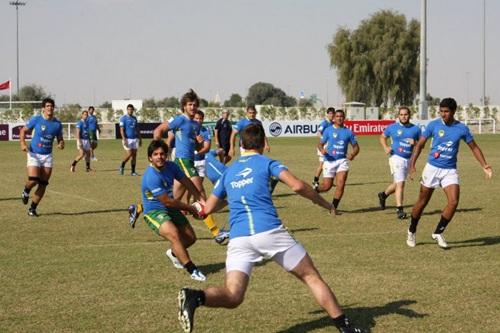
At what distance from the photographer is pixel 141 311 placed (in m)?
7.86

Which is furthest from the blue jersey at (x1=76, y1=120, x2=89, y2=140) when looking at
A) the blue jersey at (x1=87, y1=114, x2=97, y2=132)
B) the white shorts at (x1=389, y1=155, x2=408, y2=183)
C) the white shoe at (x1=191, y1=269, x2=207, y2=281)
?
the white shoe at (x1=191, y1=269, x2=207, y2=281)

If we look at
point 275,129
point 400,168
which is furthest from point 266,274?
point 275,129

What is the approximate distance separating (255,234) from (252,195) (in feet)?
1.03

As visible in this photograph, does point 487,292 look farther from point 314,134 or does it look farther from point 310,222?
point 314,134

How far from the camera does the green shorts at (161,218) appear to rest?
31.3 ft

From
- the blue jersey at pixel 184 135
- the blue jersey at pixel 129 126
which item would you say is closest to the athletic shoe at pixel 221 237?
the blue jersey at pixel 184 135

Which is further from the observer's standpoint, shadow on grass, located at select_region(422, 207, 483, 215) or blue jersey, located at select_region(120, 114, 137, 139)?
blue jersey, located at select_region(120, 114, 137, 139)

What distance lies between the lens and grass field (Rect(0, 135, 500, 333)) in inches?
295

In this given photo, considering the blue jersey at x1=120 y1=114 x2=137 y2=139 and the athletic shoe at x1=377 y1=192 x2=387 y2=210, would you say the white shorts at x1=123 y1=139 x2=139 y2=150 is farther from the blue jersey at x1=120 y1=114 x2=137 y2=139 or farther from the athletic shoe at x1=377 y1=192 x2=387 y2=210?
the athletic shoe at x1=377 y1=192 x2=387 y2=210

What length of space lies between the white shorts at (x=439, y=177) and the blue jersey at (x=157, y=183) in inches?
151

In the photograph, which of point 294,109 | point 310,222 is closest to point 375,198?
point 310,222

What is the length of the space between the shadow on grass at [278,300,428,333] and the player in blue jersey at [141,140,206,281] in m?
2.14

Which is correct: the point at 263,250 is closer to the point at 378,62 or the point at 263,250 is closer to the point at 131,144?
the point at 131,144

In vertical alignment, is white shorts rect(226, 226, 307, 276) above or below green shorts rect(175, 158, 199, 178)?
below
